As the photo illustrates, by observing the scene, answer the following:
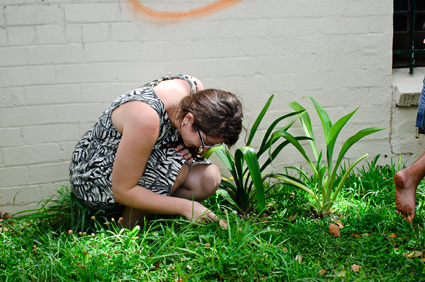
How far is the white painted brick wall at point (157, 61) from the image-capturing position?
2.41 meters

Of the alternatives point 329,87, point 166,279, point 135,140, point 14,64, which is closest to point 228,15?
point 329,87

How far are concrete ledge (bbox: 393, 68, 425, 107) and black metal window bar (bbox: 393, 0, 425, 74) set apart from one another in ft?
0.29

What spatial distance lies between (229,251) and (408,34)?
2491mm

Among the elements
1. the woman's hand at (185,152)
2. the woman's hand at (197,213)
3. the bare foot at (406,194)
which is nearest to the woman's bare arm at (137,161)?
the woman's hand at (197,213)

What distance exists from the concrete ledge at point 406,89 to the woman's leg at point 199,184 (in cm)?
167

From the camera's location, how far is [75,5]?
238 centimetres

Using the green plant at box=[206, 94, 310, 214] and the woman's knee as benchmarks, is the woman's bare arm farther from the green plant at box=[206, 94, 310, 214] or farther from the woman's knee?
the green plant at box=[206, 94, 310, 214]

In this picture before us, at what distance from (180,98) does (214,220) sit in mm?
680

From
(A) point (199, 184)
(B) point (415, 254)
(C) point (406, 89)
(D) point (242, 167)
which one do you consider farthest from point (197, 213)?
(C) point (406, 89)

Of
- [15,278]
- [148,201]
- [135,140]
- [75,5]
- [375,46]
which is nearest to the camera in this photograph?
[15,278]

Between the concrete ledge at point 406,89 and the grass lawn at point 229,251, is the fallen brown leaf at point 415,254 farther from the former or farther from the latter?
the concrete ledge at point 406,89

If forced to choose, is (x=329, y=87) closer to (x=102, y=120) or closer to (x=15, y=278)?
(x=102, y=120)

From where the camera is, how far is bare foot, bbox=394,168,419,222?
1.94 metres

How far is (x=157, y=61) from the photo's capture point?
99.3 inches
